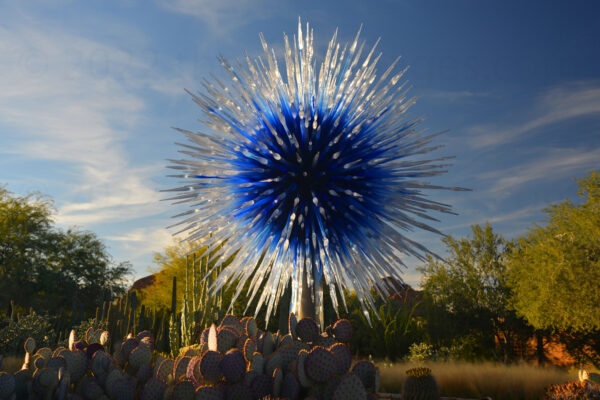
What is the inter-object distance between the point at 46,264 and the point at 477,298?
3003cm

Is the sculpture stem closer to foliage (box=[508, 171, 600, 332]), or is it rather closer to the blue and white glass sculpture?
the blue and white glass sculpture

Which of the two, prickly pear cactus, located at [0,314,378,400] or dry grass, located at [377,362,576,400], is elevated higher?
prickly pear cactus, located at [0,314,378,400]

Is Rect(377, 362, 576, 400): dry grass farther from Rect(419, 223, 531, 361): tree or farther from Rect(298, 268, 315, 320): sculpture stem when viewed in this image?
Rect(419, 223, 531, 361): tree

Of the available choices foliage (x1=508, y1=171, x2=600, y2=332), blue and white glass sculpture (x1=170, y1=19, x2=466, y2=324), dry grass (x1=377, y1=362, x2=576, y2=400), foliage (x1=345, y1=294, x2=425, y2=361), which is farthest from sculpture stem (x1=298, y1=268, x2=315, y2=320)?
foliage (x1=508, y1=171, x2=600, y2=332)

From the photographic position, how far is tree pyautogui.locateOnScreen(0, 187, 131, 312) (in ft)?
95.5

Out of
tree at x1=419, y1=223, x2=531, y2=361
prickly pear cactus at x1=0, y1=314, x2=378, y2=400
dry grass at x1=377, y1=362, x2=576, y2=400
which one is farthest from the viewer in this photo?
tree at x1=419, y1=223, x2=531, y2=361

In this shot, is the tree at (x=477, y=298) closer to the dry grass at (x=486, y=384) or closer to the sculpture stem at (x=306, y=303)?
the dry grass at (x=486, y=384)

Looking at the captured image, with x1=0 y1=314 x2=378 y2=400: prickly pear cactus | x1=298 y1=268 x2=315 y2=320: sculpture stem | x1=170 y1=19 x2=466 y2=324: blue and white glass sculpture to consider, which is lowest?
x1=0 y1=314 x2=378 y2=400: prickly pear cactus

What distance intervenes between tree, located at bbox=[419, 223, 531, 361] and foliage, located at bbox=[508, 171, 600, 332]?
303 centimetres

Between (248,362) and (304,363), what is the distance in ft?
2.07

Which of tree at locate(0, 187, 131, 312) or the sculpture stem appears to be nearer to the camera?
the sculpture stem

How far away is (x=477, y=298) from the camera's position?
22797 millimetres

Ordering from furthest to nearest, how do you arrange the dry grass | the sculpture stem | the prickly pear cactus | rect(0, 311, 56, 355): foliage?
rect(0, 311, 56, 355): foliage, the dry grass, the sculpture stem, the prickly pear cactus

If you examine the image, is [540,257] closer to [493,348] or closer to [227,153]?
[493,348]
